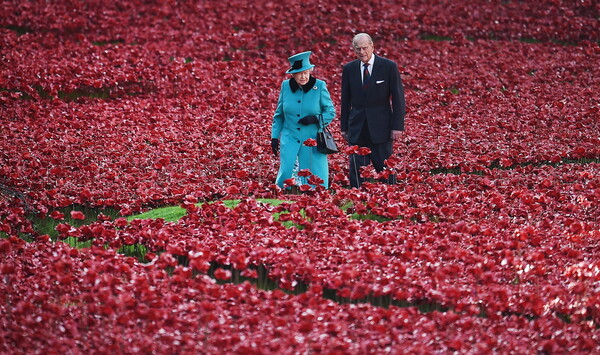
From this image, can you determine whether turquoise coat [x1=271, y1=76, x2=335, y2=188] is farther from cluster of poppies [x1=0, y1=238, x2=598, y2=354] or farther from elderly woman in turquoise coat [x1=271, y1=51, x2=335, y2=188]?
cluster of poppies [x1=0, y1=238, x2=598, y2=354]

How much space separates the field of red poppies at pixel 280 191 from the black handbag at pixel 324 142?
0.68 m

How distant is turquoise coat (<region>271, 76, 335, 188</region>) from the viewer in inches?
394

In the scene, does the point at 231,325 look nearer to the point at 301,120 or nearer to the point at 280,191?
Result: the point at 280,191

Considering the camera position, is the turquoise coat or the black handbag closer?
Result: the black handbag

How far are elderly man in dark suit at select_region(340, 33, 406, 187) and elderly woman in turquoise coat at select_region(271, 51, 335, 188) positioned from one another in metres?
0.30

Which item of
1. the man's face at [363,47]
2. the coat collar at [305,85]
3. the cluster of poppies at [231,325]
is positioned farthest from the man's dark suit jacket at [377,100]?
the cluster of poppies at [231,325]

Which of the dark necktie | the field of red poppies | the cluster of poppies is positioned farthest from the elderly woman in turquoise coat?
the cluster of poppies

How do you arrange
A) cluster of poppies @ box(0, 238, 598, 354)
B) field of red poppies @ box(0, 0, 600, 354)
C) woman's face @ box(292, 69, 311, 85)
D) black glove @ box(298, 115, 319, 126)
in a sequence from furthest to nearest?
black glove @ box(298, 115, 319, 126) → woman's face @ box(292, 69, 311, 85) → field of red poppies @ box(0, 0, 600, 354) → cluster of poppies @ box(0, 238, 598, 354)

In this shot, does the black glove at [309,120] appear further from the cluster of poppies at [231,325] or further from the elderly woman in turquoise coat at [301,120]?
the cluster of poppies at [231,325]

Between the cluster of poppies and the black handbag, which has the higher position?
the black handbag

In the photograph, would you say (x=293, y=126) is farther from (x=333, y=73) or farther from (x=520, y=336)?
(x=333, y=73)

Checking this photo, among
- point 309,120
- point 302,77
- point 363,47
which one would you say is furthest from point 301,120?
point 363,47

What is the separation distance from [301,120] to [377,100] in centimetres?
98

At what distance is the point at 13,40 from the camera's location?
57.9 feet
